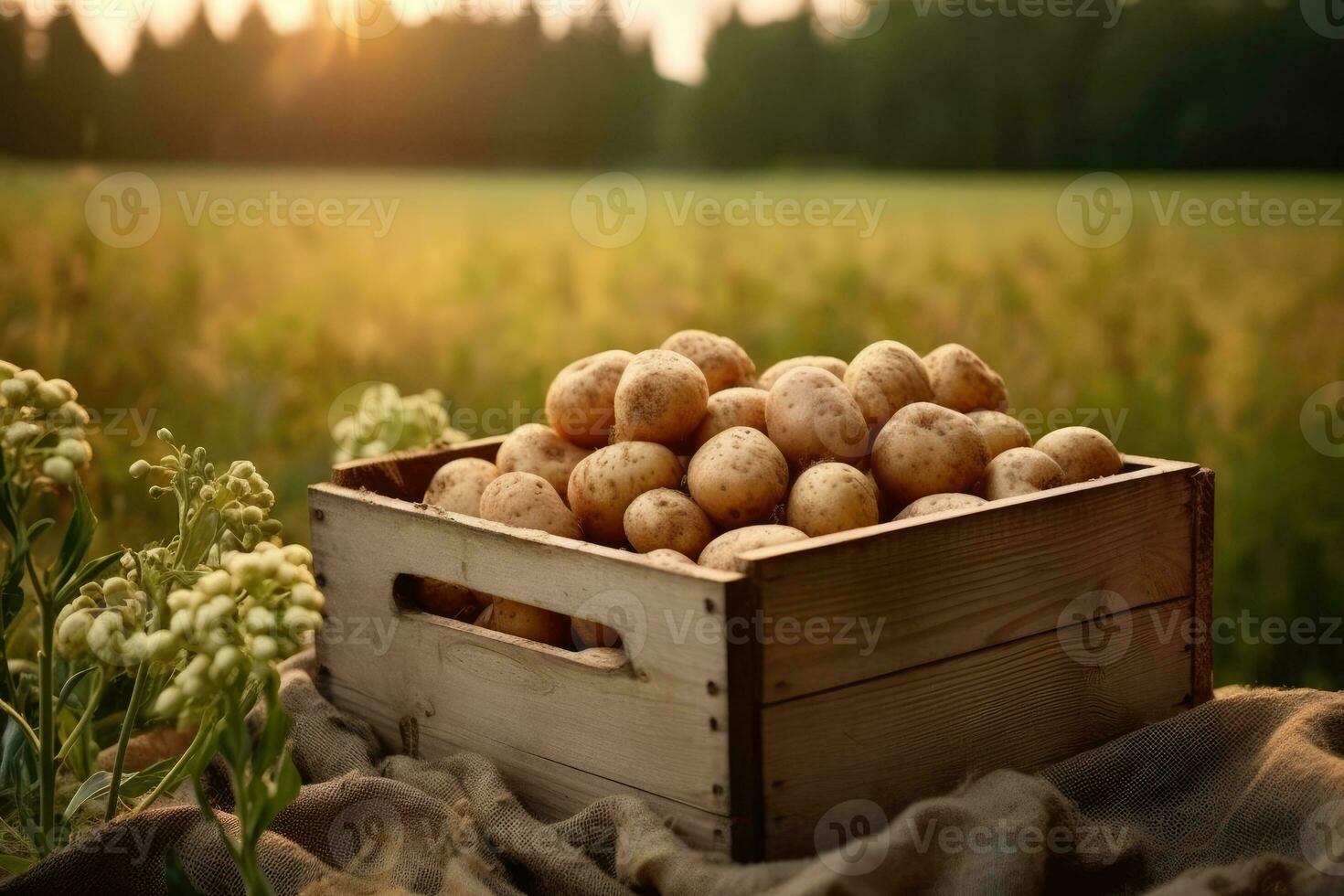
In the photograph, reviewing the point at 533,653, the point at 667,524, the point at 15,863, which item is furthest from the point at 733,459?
the point at 15,863

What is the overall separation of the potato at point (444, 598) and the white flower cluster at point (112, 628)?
0.53 metres

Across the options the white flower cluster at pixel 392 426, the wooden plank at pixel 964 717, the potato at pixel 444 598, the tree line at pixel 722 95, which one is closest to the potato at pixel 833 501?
the wooden plank at pixel 964 717

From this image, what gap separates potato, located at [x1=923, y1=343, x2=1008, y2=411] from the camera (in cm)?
223

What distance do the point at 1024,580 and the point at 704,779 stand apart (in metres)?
0.61

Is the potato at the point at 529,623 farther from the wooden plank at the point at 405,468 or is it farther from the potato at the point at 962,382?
the potato at the point at 962,382

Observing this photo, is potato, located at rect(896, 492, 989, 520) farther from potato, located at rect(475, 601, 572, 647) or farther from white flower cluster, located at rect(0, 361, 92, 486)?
white flower cluster, located at rect(0, 361, 92, 486)

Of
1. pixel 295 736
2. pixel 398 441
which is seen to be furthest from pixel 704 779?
pixel 398 441

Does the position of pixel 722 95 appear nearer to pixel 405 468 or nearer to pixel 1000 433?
pixel 405 468

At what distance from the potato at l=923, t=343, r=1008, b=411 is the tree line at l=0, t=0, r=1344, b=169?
217cm

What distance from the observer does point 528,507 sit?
203 cm

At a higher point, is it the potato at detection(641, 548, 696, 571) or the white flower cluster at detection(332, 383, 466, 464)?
the white flower cluster at detection(332, 383, 466, 464)

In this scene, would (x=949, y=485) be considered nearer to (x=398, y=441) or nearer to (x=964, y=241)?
(x=398, y=441)

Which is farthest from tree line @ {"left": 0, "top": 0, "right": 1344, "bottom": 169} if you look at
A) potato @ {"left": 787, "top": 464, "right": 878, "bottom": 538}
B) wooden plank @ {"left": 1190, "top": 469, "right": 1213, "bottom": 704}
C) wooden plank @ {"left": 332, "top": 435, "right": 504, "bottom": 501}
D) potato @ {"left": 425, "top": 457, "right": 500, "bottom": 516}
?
potato @ {"left": 787, "top": 464, "right": 878, "bottom": 538}

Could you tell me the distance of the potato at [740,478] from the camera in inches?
74.4
